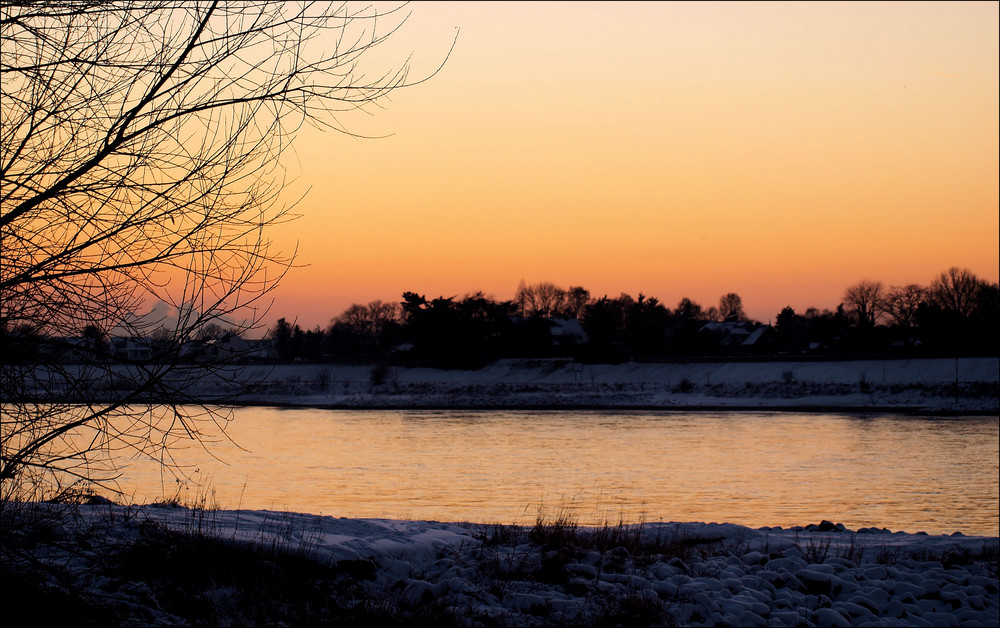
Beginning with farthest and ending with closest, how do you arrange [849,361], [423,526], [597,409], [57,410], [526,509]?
[849,361] → [597,409] → [526,509] → [423,526] → [57,410]

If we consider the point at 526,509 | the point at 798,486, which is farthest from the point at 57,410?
the point at 798,486

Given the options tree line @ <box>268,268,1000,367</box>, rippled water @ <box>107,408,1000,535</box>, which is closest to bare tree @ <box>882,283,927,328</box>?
tree line @ <box>268,268,1000,367</box>

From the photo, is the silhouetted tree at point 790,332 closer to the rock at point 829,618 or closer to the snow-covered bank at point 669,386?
the snow-covered bank at point 669,386

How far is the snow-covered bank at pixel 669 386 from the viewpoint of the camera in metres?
60.9

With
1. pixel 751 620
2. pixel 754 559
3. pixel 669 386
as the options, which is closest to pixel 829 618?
pixel 751 620

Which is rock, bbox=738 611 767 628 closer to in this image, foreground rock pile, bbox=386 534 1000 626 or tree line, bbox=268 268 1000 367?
foreground rock pile, bbox=386 534 1000 626

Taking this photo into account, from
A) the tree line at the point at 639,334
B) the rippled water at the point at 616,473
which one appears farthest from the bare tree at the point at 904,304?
the rippled water at the point at 616,473

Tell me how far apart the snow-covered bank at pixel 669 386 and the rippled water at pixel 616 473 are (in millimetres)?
16091

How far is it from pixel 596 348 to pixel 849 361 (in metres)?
26.2

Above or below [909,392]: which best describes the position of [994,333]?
above

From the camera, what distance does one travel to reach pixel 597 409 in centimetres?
6066

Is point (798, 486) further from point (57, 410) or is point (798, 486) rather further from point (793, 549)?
point (57, 410)

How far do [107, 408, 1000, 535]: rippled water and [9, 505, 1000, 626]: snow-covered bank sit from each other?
15.7 ft

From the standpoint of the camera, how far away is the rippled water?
59.5ft
